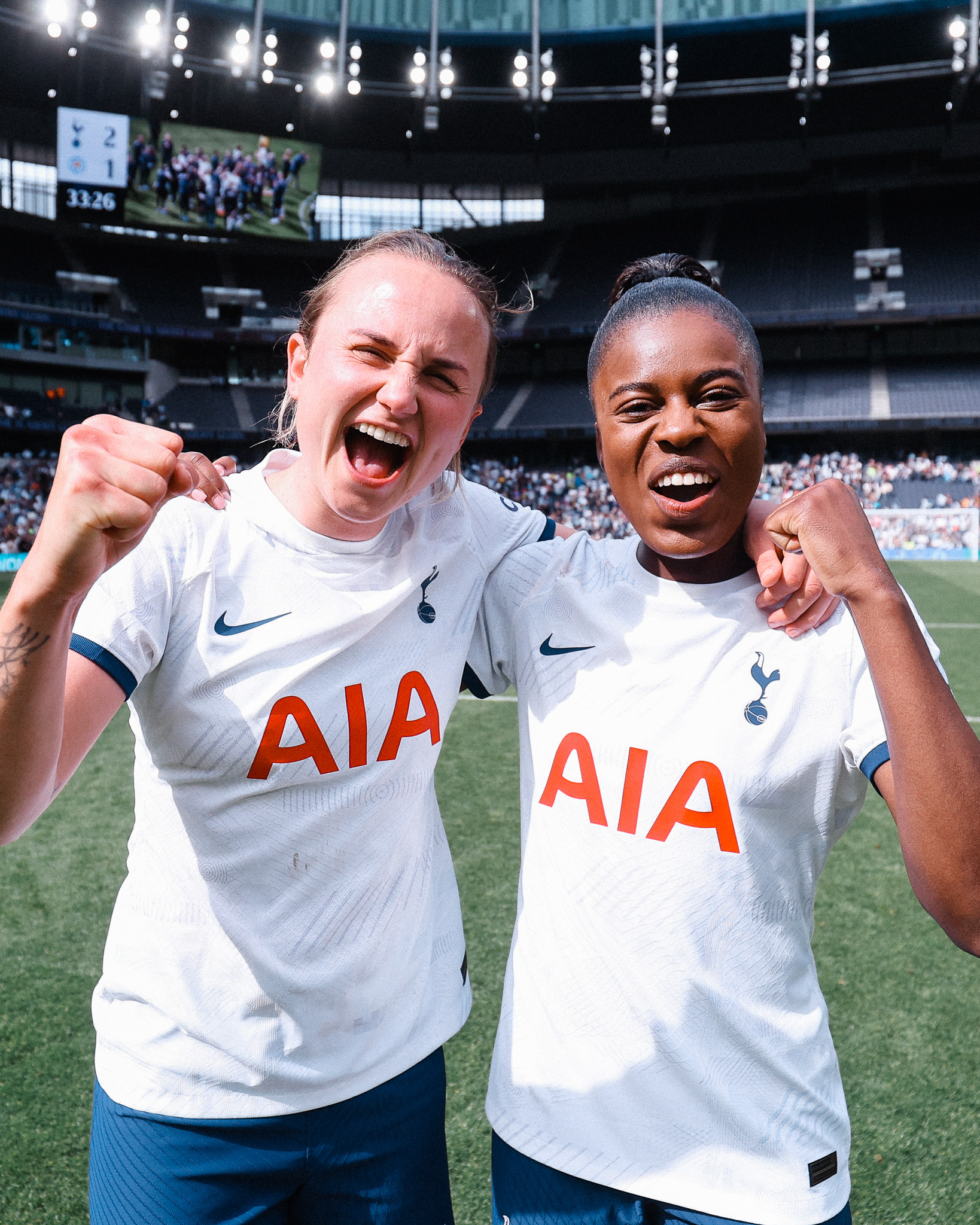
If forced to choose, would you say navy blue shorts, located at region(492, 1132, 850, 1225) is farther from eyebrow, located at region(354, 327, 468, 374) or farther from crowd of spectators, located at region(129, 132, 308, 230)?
crowd of spectators, located at region(129, 132, 308, 230)

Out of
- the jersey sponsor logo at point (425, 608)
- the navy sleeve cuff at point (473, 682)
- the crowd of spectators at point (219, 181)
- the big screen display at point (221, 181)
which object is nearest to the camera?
the jersey sponsor logo at point (425, 608)

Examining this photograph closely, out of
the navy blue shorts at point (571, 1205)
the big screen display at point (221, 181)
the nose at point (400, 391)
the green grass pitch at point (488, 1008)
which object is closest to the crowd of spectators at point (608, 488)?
the big screen display at point (221, 181)

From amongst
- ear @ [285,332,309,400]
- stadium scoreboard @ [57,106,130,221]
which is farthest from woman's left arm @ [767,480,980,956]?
stadium scoreboard @ [57,106,130,221]

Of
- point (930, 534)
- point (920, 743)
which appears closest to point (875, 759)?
point (920, 743)

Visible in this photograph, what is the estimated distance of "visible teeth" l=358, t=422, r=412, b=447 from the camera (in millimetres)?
1678

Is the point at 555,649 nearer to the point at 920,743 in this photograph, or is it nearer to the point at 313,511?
the point at 313,511

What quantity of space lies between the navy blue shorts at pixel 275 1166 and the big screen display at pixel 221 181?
36.1m

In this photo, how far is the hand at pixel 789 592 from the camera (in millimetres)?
1488

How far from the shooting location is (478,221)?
39.0 m

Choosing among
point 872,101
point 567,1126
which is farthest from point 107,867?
point 872,101

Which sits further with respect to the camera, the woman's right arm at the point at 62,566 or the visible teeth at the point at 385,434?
the visible teeth at the point at 385,434

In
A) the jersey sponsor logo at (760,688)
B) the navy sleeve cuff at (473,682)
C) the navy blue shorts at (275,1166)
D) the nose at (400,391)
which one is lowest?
the navy blue shorts at (275,1166)

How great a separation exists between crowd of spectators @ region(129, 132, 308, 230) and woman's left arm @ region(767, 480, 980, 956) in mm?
36810

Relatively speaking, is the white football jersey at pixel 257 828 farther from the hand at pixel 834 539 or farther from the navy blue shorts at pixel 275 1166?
the hand at pixel 834 539
